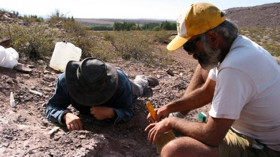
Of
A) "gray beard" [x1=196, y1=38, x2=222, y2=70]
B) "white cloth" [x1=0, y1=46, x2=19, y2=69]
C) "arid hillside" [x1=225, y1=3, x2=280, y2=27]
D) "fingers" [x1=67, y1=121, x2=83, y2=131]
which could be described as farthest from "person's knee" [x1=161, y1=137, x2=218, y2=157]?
"arid hillside" [x1=225, y1=3, x2=280, y2=27]

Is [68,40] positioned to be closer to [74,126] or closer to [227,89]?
[74,126]

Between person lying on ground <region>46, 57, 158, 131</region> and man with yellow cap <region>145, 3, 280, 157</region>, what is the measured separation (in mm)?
601

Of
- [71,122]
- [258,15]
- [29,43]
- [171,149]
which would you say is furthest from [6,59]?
[258,15]

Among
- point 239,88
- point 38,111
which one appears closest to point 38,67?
point 38,111

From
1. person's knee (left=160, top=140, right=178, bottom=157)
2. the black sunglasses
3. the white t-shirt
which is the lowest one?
person's knee (left=160, top=140, right=178, bottom=157)

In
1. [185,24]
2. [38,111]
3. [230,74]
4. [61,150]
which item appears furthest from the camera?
[38,111]

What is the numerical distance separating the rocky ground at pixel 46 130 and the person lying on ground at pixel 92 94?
146 millimetres

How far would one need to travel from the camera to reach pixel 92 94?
8.88ft

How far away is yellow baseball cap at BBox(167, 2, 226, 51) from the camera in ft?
6.81

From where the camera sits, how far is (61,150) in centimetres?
254

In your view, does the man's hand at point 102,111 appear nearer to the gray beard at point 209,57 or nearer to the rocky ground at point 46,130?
the rocky ground at point 46,130

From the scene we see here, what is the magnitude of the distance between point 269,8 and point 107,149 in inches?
1751

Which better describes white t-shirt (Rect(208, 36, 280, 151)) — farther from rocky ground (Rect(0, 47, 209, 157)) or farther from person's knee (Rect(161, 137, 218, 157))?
rocky ground (Rect(0, 47, 209, 157))

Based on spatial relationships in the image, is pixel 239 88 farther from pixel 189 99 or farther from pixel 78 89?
pixel 78 89
